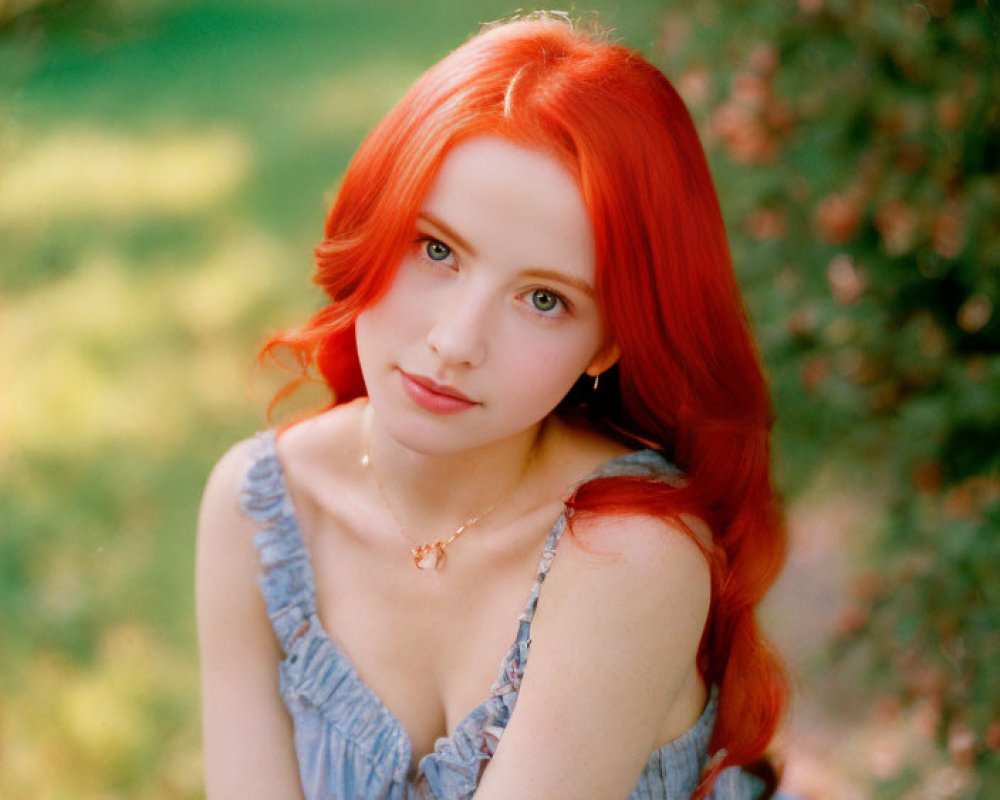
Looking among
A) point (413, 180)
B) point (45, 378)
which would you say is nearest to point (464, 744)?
point (413, 180)

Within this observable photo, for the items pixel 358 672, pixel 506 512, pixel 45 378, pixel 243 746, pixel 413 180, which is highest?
pixel 413 180

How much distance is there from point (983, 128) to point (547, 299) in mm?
1352

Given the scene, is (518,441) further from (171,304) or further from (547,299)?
(171,304)

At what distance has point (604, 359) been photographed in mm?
1769

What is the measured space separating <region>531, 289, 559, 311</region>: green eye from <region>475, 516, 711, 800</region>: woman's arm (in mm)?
322

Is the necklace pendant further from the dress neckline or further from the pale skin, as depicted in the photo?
the dress neckline

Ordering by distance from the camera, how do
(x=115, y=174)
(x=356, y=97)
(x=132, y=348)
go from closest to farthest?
(x=132, y=348) → (x=115, y=174) → (x=356, y=97)

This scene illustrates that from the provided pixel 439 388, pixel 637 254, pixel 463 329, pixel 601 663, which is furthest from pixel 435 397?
pixel 601 663

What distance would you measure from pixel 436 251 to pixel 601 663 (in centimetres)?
60

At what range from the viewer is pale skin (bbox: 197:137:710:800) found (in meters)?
1.61

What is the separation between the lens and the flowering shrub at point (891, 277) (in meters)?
2.54

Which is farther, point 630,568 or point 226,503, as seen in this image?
point 226,503

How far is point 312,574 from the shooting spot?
2033mm

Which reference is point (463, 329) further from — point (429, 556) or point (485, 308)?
point (429, 556)
